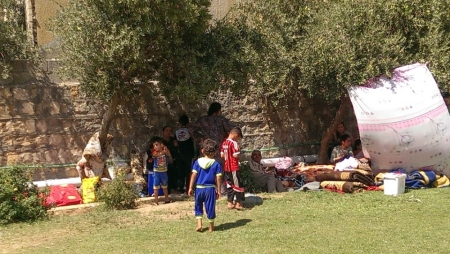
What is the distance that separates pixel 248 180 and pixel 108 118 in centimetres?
276

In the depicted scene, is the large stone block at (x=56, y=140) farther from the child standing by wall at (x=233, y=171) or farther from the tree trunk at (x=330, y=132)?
the tree trunk at (x=330, y=132)

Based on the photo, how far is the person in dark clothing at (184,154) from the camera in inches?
431

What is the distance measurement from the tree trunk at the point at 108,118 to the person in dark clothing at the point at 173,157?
1002 millimetres

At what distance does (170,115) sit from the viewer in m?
11.9

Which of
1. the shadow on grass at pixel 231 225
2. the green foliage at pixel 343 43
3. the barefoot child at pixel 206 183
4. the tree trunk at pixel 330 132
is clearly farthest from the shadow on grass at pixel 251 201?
the tree trunk at pixel 330 132

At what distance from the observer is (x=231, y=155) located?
923cm

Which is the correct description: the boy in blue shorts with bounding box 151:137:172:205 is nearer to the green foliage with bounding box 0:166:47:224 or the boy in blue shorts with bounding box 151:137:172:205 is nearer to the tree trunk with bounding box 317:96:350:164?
the green foliage with bounding box 0:166:47:224

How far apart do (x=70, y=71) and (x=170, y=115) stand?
251 centimetres

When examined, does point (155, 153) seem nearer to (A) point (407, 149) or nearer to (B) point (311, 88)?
(B) point (311, 88)

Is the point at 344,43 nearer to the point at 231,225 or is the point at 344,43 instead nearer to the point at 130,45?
the point at 130,45

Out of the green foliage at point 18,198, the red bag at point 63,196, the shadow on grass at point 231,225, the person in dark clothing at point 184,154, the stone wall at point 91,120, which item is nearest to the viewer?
the shadow on grass at point 231,225

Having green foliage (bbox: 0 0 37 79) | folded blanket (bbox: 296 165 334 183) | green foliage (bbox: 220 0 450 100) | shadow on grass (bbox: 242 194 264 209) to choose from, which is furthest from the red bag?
folded blanket (bbox: 296 165 334 183)

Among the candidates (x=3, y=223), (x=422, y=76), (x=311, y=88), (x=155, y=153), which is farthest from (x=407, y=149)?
(x=3, y=223)

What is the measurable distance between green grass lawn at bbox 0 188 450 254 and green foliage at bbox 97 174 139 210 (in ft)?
0.73
